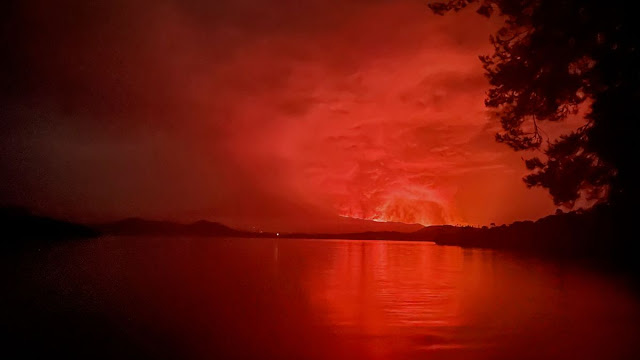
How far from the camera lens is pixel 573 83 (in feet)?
49.2

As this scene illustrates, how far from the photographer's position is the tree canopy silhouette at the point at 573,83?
1359cm

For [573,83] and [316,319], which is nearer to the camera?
[316,319]

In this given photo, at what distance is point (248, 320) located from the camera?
9.45m

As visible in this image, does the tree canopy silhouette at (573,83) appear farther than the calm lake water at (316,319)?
Yes

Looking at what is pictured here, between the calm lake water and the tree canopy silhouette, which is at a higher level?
the tree canopy silhouette

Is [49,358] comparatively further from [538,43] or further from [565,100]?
[565,100]

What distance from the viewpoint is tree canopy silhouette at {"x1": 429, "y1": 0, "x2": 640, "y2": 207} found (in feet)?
44.6

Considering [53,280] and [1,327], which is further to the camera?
[53,280]

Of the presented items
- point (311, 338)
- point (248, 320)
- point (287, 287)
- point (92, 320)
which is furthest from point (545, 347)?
point (287, 287)

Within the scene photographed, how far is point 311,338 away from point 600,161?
547 inches

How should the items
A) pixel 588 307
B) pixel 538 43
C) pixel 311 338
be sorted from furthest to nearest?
pixel 538 43 → pixel 588 307 → pixel 311 338

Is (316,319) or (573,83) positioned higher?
(573,83)

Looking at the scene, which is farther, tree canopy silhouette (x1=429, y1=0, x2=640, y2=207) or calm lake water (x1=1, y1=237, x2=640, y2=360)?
tree canopy silhouette (x1=429, y1=0, x2=640, y2=207)

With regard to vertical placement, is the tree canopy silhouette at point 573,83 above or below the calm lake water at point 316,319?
above
